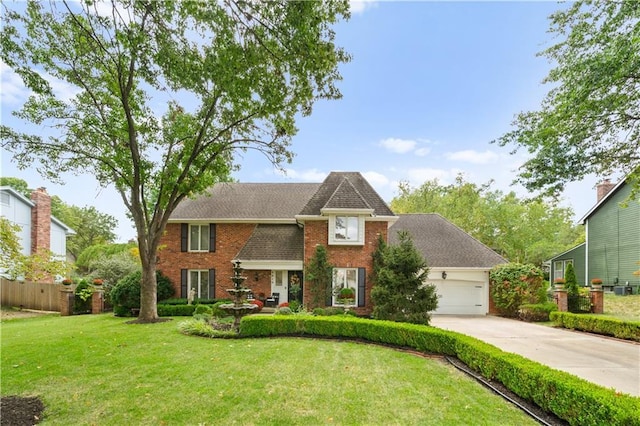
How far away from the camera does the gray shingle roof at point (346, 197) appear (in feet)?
47.8

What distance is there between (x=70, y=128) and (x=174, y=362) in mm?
10054

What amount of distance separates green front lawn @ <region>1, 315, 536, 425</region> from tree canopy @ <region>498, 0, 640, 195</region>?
22.6 feet

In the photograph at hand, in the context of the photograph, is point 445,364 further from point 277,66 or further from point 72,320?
point 72,320

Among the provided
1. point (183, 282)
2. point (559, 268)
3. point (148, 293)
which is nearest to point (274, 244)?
point (183, 282)

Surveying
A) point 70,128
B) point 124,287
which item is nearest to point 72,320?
point 124,287

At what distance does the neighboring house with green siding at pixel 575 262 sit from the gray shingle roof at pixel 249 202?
63.7 ft

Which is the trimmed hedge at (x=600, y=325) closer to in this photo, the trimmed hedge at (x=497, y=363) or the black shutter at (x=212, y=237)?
the trimmed hedge at (x=497, y=363)

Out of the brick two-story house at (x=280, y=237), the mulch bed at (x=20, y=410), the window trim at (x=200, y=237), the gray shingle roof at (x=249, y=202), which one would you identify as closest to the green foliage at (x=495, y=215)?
the brick two-story house at (x=280, y=237)

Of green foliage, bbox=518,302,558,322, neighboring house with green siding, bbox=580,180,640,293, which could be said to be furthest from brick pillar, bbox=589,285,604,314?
neighboring house with green siding, bbox=580,180,640,293

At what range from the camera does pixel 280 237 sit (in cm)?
1686

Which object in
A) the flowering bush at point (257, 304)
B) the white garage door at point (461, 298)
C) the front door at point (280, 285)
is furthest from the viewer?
the white garage door at point (461, 298)

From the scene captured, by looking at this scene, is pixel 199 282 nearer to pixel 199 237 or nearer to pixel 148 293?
pixel 199 237

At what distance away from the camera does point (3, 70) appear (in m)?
9.91

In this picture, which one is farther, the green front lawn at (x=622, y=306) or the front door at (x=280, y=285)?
the front door at (x=280, y=285)
